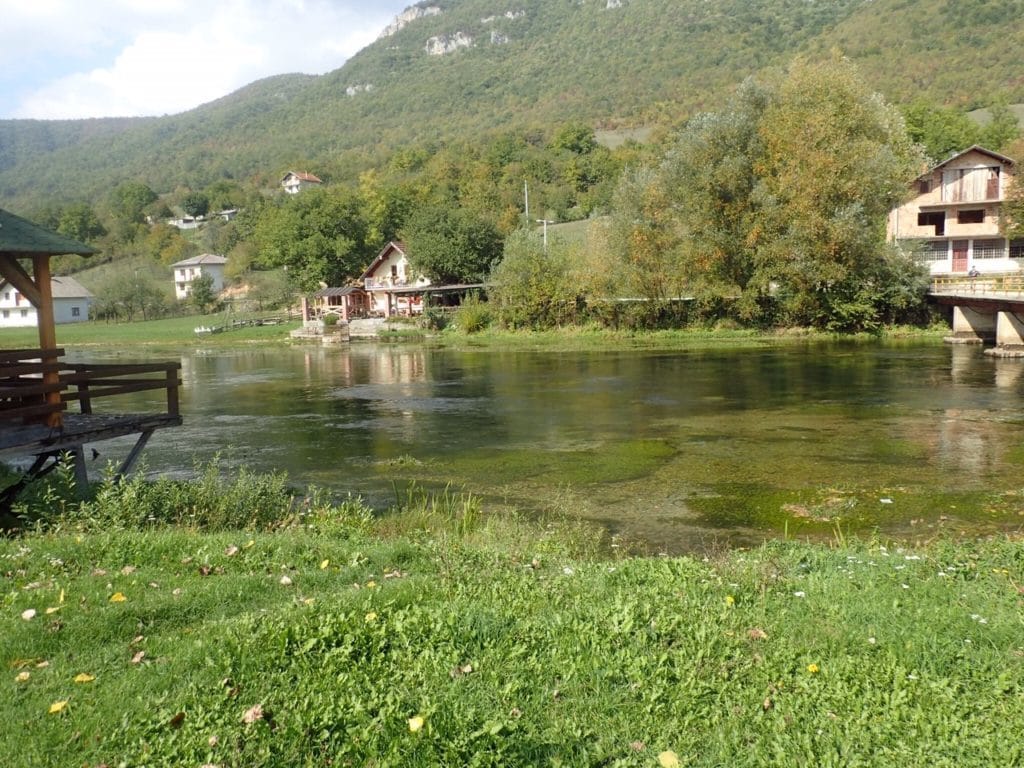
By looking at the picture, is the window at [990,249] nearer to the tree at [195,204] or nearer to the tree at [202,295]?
the tree at [202,295]

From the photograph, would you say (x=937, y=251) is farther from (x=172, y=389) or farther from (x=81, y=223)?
(x=81, y=223)

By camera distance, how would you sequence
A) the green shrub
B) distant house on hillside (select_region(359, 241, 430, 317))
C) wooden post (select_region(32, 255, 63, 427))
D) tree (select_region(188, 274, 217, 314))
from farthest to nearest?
1. tree (select_region(188, 274, 217, 314))
2. distant house on hillside (select_region(359, 241, 430, 317))
3. the green shrub
4. wooden post (select_region(32, 255, 63, 427))

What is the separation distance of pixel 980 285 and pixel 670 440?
30.2 meters

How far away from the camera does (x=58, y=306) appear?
270 ft

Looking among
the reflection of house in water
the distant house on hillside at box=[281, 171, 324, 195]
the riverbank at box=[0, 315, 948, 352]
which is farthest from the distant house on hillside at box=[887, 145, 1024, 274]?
the distant house on hillside at box=[281, 171, 324, 195]

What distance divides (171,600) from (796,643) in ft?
15.4

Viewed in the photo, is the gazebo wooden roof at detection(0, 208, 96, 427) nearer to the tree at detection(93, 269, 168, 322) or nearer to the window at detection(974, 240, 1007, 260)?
the window at detection(974, 240, 1007, 260)

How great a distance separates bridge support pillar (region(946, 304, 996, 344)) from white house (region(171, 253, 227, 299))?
82.1 metres

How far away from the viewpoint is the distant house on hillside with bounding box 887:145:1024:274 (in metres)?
52.2

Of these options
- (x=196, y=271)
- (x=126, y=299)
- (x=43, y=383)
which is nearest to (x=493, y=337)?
(x=43, y=383)

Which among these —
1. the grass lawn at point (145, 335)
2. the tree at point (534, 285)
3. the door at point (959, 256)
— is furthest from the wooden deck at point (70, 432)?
the door at point (959, 256)

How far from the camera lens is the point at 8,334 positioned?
6819 centimetres

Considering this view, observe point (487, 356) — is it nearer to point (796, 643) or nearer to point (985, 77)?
point (796, 643)

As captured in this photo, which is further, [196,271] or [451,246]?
[196,271]
